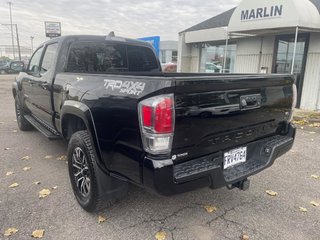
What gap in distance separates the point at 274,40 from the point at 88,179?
961 cm

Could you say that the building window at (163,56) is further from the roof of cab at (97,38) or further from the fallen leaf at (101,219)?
the fallen leaf at (101,219)

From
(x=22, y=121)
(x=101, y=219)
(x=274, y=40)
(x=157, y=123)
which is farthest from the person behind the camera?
(x=274, y=40)

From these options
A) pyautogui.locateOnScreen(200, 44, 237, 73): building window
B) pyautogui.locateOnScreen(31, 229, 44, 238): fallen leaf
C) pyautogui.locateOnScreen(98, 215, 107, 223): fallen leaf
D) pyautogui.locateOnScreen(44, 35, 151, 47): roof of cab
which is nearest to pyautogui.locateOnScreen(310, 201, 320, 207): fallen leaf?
pyautogui.locateOnScreen(98, 215, 107, 223): fallen leaf

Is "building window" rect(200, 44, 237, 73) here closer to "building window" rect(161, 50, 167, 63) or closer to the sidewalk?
the sidewalk

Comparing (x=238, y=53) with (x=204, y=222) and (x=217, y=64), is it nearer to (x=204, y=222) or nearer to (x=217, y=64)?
(x=217, y=64)

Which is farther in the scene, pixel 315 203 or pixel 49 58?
pixel 49 58

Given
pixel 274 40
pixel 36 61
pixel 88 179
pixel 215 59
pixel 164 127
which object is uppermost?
pixel 274 40

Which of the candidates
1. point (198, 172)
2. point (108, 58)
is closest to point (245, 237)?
point (198, 172)

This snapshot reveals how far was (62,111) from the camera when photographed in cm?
335

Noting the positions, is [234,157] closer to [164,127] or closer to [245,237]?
[245,237]

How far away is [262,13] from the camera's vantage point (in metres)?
8.75

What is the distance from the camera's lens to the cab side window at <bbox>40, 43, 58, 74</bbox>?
4055mm

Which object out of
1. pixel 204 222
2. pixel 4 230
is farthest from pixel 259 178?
pixel 4 230

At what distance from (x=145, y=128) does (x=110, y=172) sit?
758 mm
